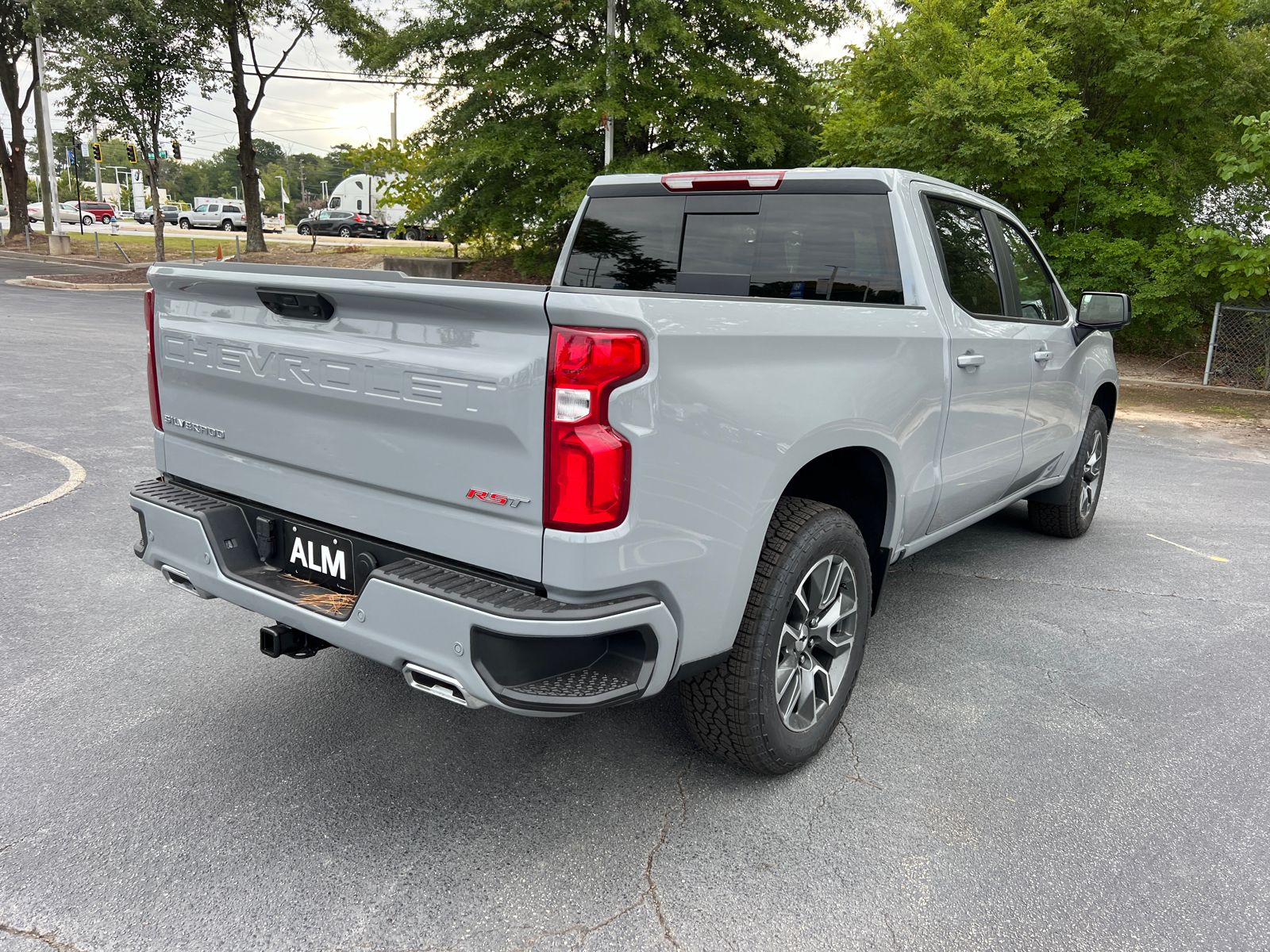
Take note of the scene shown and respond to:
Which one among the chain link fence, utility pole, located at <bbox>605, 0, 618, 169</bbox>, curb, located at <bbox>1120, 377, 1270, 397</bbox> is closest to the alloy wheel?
curb, located at <bbox>1120, 377, 1270, 397</bbox>

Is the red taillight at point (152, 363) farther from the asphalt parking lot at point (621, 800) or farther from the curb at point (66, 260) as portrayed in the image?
the curb at point (66, 260)

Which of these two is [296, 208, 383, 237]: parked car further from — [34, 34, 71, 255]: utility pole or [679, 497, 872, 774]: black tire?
[679, 497, 872, 774]: black tire

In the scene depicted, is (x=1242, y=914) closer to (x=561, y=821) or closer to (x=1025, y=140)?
(x=561, y=821)

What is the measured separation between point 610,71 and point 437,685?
1451 centimetres

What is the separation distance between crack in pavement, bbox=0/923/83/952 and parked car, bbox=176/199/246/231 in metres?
59.5

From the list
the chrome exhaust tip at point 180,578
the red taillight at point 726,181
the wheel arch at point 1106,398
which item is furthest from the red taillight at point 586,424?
the wheel arch at point 1106,398

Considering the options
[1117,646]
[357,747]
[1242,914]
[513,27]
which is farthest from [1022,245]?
[513,27]

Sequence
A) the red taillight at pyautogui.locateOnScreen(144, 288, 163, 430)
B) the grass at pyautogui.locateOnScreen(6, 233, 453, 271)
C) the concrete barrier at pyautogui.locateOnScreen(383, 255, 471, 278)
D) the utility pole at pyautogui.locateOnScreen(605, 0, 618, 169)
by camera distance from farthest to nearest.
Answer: the grass at pyautogui.locateOnScreen(6, 233, 453, 271), the concrete barrier at pyautogui.locateOnScreen(383, 255, 471, 278), the utility pole at pyautogui.locateOnScreen(605, 0, 618, 169), the red taillight at pyautogui.locateOnScreen(144, 288, 163, 430)

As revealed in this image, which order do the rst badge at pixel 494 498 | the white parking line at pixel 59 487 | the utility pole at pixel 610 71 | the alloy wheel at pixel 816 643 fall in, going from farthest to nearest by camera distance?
the utility pole at pixel 610 71 < the white parking line at pixel 59 487 < the alloy wheel at pixel 816 643 < the rst badge at pixel 494 498

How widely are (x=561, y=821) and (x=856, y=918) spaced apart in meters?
0.87

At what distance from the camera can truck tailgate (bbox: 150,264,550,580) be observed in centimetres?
220

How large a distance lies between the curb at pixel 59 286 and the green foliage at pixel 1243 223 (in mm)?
21584

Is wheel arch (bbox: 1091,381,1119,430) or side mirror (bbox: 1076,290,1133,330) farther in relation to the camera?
wheel arch (bbox: 1091,381,1119,430)

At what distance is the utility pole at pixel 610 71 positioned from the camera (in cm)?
1500
